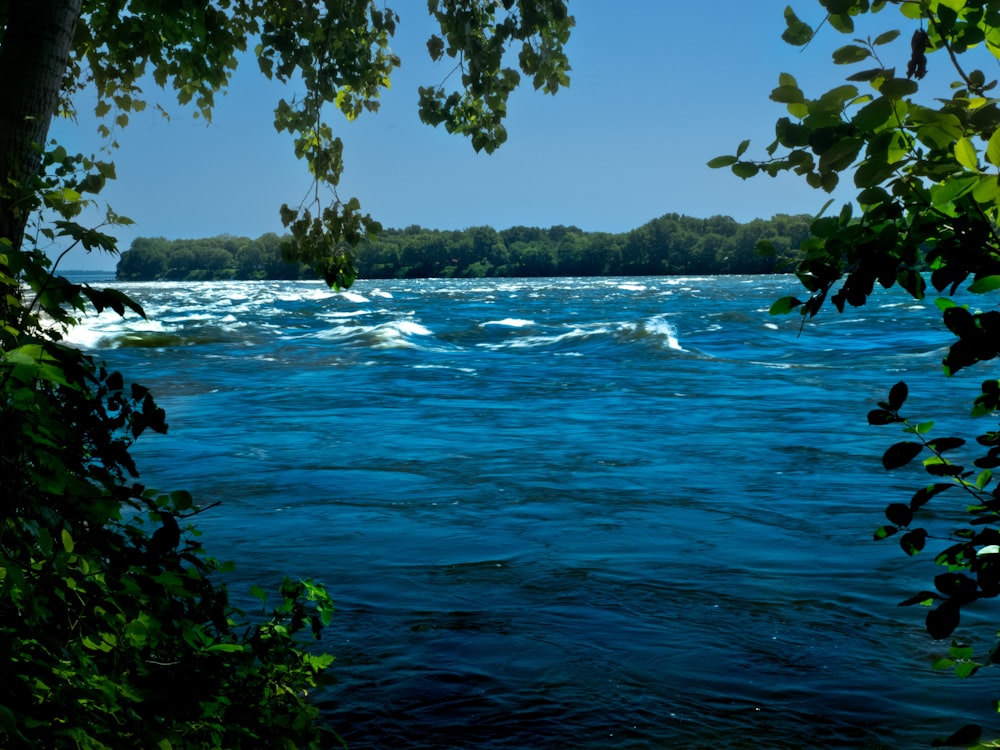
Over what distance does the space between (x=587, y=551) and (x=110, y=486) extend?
14.5 ft

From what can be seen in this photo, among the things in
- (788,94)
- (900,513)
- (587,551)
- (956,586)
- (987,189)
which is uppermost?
(788,94)

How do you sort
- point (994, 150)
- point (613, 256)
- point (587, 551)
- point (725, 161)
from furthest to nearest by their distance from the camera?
point (613, 256) < point (587, 551) < point (725, 161) < point (994, 150)

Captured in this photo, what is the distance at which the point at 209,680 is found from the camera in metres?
2.74

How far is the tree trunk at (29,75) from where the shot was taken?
329 cm

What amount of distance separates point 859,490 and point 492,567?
4.06m

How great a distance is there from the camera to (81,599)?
2.46 m

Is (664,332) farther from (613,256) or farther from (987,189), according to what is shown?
(613,256)

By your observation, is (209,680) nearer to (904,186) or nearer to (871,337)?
(904,186)

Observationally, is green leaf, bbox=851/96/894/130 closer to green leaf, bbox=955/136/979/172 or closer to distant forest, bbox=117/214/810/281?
green leaf, bbox=955/136/979/172

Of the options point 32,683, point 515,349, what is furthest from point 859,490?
point 515,349

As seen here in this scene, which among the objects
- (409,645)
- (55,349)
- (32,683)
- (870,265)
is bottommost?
(409,645)

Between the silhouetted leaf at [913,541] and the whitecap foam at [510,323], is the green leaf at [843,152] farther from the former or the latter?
the whitecap foam at [510,323]

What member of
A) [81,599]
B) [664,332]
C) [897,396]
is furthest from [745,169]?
[664,332]

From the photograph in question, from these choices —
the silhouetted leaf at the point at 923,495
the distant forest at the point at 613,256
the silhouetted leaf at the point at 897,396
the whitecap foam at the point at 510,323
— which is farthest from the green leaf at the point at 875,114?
the distant forest at the point at 613,256
